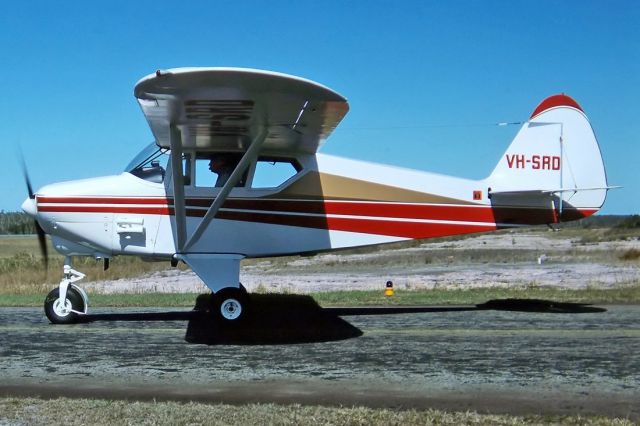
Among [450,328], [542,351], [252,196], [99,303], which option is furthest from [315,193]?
[99,303]

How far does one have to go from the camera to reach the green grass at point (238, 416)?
5121 mm

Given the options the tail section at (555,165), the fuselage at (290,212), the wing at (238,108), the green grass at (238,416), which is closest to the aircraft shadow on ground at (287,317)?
the fuselage at (290,212)

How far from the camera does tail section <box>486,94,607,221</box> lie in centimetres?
1176

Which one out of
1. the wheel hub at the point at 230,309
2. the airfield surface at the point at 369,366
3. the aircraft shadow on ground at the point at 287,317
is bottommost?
the airfield surface at the point at 369,366

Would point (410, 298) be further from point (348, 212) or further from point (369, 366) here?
point (369, 366)

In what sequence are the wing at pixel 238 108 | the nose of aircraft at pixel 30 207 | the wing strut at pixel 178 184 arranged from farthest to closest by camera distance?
the nose of aircraft at pixel 30 207, the wing strut at pixel 178 184, the wing at pixel 238 108

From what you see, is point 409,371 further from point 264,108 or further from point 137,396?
point 264,108

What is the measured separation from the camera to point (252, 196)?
10.7 m

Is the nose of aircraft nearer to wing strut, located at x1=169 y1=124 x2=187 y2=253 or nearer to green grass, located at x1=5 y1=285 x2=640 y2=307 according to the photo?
wing strut, located at x1=169 y1=124 x2=187 y2=253

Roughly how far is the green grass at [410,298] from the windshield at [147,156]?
339 centimetres

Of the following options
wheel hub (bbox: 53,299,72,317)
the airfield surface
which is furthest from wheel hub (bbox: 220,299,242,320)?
wheel hub (bbox: 53,299,72,317)

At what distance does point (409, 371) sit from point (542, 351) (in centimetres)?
192

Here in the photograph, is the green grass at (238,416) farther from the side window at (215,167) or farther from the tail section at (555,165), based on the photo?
the tail section at (555,165)

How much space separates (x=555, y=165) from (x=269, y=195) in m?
4.87
